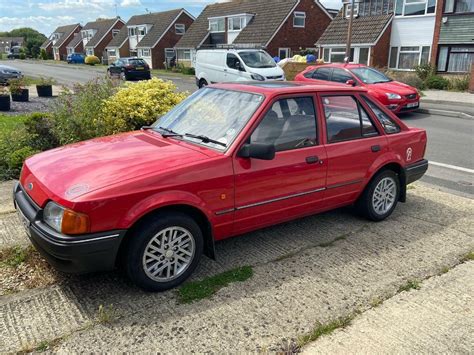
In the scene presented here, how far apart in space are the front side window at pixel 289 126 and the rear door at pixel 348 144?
0.62 ft

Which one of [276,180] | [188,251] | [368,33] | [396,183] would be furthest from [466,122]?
[368,33]

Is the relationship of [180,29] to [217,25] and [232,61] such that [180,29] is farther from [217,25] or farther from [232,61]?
[232,61]

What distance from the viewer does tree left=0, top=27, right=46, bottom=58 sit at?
290 ft

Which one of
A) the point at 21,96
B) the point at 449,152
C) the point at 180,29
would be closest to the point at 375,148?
the point at 449,152

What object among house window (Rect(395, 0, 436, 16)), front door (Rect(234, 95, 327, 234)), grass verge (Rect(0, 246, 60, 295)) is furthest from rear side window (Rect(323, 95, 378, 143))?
house window (Rect(395, 0, 436, 16))

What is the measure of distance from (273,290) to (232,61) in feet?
53.9

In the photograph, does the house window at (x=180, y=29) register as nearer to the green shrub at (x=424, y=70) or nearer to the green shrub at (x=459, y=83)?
the green shrub at (x=424, y=70)

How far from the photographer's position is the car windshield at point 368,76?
45.7 feet

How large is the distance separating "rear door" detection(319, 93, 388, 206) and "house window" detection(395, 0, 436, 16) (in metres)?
24.4

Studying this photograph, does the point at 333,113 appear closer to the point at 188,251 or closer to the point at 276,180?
the point at 276,180

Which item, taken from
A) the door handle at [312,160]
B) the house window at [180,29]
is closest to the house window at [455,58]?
the door handle at [312,160]

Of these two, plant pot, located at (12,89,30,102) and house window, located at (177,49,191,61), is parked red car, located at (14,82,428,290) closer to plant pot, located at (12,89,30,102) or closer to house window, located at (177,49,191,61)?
plant pot, located at (12,89,30,102)

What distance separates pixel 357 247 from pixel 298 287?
1.10m

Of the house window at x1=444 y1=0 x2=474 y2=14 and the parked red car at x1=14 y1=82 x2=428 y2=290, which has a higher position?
the house window at x1=444 y1=0 x2=474 y2=14
